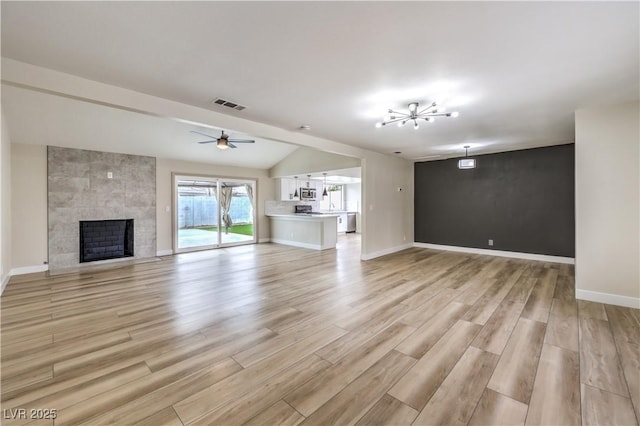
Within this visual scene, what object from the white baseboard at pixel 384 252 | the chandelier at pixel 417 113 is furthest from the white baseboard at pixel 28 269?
the chandelier at pixel 417 113

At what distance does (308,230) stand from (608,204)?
6.09 metres

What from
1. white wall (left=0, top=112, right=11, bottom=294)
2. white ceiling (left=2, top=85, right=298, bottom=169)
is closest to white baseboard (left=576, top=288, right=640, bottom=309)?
white ceiling (left=2, top=85, right=298, bottom=169)

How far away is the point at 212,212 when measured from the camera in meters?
8.09

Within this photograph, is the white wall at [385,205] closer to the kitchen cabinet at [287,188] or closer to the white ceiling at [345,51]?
the white ceiling at [345,51]

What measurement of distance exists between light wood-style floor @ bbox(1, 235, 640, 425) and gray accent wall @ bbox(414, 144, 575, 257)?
206 centimetres

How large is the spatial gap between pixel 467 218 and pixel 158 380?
23.7 feet

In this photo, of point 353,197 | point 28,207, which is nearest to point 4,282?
point 28,207

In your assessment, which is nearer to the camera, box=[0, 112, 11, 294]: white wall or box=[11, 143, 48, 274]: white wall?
box=[0, 112, 11, 294]: white wall

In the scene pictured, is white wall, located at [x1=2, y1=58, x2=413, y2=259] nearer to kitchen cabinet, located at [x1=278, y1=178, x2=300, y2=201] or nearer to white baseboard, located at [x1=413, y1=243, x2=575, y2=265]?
kitchen cabinet, located at [x1=278, y1=178, x2=300, y2=201]

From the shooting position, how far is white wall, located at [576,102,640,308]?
11.0 ft

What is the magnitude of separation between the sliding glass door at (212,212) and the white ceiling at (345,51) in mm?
4742

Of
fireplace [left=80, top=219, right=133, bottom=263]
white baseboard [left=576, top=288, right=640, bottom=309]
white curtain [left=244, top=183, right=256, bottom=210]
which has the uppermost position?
white curtain [left=244, top=183, right=256, bottom=210]

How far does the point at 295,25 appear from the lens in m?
1.93

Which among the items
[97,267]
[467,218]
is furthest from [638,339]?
[97,267]
